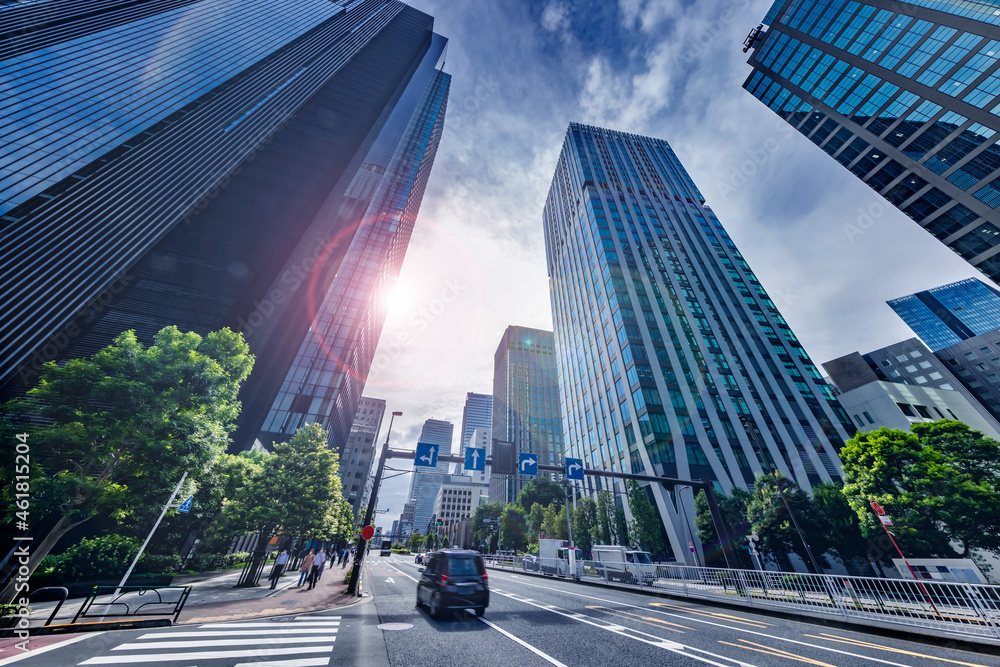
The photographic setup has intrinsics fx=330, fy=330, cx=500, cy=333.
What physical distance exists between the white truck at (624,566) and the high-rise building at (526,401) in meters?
64.9

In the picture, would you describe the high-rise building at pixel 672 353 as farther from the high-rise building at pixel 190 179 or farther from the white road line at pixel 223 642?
the high-rise building at pixel 190 179

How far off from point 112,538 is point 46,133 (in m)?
27.1

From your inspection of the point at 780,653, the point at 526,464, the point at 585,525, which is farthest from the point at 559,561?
the point at 780,653

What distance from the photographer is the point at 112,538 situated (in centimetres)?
1407

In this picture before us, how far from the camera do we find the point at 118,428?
37.2 feet

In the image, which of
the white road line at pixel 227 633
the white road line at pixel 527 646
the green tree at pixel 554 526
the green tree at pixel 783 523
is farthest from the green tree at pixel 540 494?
the white road line at pixel 227 633

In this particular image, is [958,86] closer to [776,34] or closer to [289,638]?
[776,34]

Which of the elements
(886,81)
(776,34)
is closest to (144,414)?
(886,81)

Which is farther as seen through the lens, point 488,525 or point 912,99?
point 488,525

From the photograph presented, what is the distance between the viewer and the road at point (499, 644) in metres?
6.23

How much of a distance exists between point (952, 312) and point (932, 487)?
100 meters

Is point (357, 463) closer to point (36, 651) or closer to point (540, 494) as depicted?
point (540, 494)

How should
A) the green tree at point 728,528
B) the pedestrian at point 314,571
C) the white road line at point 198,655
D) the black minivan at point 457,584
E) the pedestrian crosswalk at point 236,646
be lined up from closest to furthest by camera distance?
the white road line at point 198,655 → the pedestrian crosswalk at point 236,646 → the black minivan at point 457,584 → the pedestrian at point 314,571 → the green tree at point 728,528

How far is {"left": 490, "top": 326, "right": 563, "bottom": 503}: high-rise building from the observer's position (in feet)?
331
